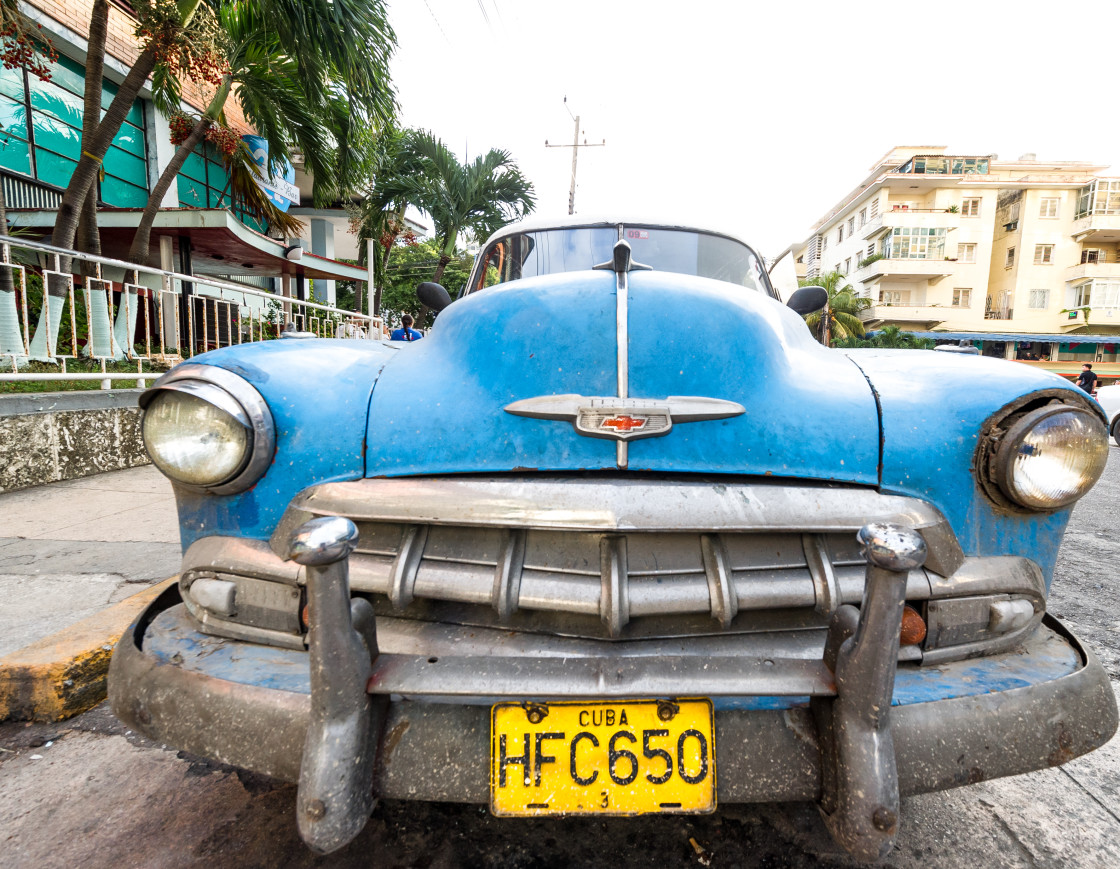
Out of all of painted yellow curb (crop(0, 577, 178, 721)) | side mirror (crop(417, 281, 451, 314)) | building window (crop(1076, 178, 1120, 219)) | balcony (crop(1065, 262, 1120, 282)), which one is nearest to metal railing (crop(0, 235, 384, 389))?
side mirror (crop(417, 281, 451, 314))

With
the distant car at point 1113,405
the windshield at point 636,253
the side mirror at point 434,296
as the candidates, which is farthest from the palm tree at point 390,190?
the distant car at point 1113,405

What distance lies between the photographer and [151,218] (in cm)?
773

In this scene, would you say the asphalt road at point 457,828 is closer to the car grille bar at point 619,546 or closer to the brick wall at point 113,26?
the car grille bar at point 619,546

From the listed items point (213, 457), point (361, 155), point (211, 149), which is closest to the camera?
point (213, 457)

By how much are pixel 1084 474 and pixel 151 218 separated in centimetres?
952

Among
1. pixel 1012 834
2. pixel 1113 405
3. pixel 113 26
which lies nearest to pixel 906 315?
pixel 1113 405

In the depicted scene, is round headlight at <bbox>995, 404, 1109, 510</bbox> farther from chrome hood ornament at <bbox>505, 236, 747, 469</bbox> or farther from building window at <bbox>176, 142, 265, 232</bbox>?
building window at <bbox>176, 142, 265, 232</bbox>

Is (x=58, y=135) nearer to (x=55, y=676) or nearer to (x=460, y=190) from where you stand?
(x=460, y=190)

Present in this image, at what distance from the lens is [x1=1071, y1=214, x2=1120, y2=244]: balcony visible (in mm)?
33000

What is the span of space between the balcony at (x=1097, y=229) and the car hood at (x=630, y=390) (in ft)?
145

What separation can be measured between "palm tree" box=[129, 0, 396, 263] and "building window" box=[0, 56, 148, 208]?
2062 millimetres

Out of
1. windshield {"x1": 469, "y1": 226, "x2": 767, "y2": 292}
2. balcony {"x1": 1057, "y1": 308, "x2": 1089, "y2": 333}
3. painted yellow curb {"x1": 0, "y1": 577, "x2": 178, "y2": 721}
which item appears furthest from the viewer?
balcony {"x1": 1057, "y1": 308, "x2": 1089, "y2": 333}

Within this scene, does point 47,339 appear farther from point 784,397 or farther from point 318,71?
point 784,397

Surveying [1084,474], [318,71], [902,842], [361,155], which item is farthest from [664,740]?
[361,155]
